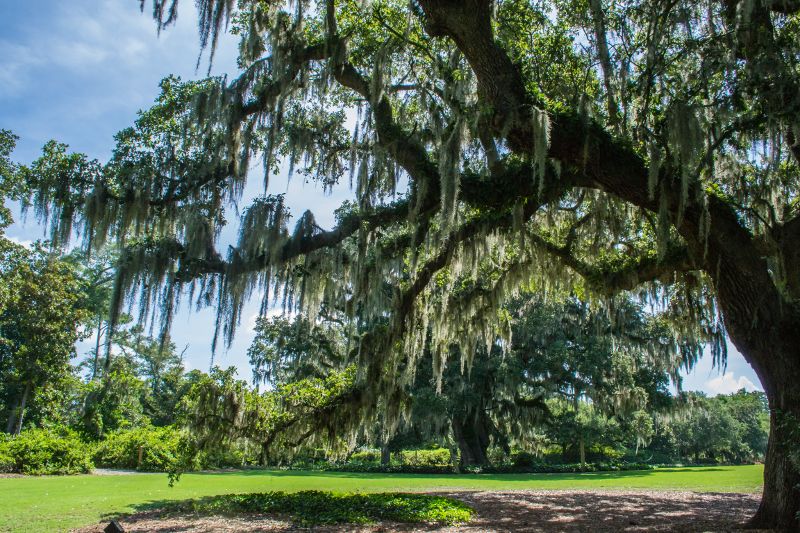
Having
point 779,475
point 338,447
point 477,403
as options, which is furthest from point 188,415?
point 477,403

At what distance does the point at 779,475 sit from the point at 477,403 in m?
15.8

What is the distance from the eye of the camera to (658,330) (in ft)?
65.3

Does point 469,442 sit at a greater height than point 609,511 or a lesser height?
greater

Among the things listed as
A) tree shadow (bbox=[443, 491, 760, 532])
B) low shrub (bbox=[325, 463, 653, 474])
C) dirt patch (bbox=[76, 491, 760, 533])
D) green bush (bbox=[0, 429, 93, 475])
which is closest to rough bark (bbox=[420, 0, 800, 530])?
tree shadow (bbox=[443, 491, 760, 532])

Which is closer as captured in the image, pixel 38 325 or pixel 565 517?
pixel 565 517

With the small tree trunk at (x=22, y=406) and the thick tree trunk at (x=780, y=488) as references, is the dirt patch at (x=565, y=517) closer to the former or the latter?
the thick tree trunk at (x=780, y=488)

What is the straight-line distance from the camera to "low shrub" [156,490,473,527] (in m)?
7.42

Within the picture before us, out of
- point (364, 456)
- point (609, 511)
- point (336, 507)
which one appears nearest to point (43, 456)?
point (336, 507)

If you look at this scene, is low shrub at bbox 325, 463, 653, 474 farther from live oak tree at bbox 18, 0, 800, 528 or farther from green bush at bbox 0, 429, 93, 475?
live oak tree at bbox 18, 0, 800, 528

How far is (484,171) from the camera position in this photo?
7590 millimetres

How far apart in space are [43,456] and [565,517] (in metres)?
15.5

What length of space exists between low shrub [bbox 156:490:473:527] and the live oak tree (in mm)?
1506

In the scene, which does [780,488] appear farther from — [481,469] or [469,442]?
[469,442]

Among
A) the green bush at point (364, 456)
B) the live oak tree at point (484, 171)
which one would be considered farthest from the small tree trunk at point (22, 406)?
the live oak tree at point (484, 171)
